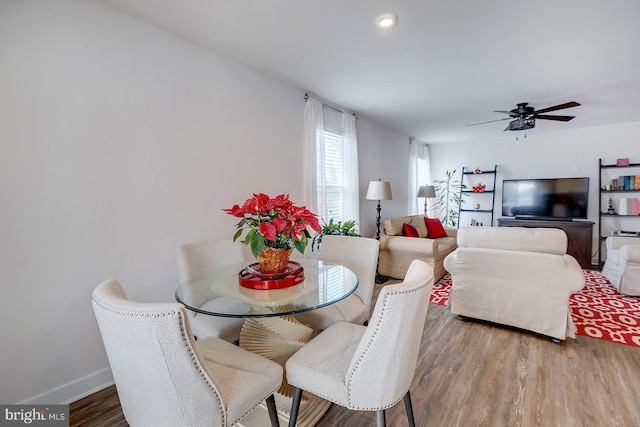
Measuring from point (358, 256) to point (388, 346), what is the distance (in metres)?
1.17

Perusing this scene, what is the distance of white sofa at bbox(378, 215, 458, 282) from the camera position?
12.6 feet

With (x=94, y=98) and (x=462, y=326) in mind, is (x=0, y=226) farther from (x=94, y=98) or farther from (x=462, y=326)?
(x=462, y=326)

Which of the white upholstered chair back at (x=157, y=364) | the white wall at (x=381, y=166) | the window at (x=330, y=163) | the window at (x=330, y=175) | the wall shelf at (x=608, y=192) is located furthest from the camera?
the wall shelf at (x=608, y=192)

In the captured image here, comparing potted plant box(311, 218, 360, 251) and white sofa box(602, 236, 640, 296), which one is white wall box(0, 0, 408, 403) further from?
white sofa box(602, 236, 640, 296)

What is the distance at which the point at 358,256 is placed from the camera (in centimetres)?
221

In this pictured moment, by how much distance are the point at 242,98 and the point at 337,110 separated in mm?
1572

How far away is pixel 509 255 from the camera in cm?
248

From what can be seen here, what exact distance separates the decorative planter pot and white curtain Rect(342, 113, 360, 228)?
249cm

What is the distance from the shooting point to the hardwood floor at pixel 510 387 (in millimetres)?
1612

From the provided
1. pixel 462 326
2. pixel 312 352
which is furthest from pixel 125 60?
pixel 462 326

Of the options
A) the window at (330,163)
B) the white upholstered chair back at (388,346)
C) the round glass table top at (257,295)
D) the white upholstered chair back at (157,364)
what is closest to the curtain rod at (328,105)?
the window at (330,163)

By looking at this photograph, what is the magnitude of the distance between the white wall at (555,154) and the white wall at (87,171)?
572 centimetres

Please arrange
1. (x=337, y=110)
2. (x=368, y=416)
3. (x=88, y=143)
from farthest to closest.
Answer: (x=337, y=110)
(x=88, y=143)
(x=368, y=416)

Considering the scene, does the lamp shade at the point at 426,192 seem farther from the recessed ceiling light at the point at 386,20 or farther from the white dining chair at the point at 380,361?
the white dining chair at the point at 380,361
